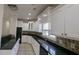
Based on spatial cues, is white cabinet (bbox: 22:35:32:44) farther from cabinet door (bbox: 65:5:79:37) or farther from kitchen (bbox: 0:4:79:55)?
cabinet door (bbox: 65:5:79:37)

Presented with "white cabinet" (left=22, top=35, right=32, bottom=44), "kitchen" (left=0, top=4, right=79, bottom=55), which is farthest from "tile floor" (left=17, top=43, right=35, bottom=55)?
"white cabinet" (left=22, top=35, right=32, bottom=44)

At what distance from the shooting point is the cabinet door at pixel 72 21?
232 cm

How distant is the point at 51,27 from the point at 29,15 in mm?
1169

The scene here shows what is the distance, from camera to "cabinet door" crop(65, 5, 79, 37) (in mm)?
2324

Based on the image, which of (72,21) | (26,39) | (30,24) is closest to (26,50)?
(26,39)

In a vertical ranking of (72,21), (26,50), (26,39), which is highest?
(72,21)

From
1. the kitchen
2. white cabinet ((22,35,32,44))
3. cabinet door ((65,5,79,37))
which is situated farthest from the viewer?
white cabinet ((22,35,32,44))

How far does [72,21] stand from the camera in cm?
254

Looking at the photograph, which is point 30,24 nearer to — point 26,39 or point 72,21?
point 26,39

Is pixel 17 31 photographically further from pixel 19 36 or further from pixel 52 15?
pixel 52 15

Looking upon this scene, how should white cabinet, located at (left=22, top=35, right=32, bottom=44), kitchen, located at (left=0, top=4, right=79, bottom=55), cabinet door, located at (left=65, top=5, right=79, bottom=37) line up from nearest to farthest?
cabinet door, located at (left=65, top=5, right=79, bottom=37), kitchen, located at (left=0, top=4, right=79, bottom=55), white cabinet, located at (left=22, top=35, right=32, bottom=44)

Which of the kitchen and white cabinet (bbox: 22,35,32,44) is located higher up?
the kitchen

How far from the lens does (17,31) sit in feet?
17.7
